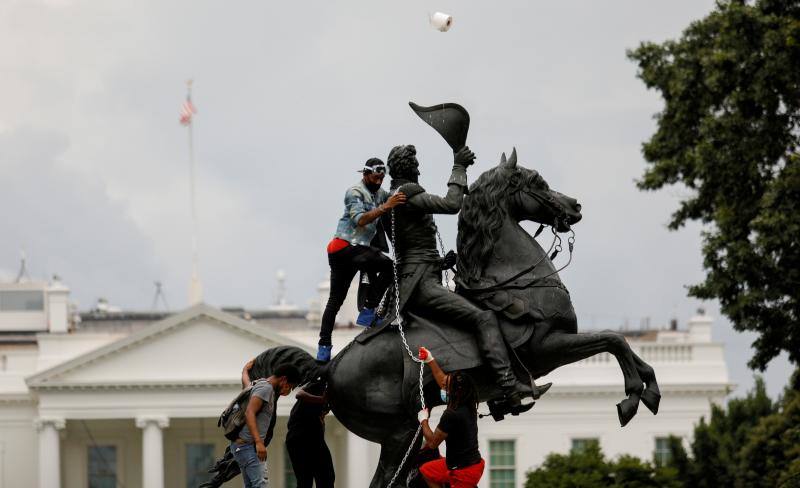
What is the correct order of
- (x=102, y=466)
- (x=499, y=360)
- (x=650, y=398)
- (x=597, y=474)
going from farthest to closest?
(x=102, y=466)
(x=597, y=474)
(x=650, y=398)
(x=499, y=360)

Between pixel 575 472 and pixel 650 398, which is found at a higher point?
pixel 575 472

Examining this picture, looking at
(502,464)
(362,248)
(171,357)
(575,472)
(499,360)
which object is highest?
(171,357)

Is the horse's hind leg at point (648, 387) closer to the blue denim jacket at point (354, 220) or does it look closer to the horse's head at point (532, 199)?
the horse's head at point (532, 199)

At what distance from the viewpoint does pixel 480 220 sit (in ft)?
44.1

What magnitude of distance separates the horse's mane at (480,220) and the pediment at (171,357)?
54.6 meters

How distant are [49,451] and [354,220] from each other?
57.4m

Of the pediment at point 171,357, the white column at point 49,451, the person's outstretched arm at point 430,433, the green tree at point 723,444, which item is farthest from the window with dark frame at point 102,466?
the person's outstretched arm at point 430,433

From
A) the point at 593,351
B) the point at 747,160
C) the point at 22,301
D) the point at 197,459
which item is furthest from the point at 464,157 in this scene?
the point at 22,301

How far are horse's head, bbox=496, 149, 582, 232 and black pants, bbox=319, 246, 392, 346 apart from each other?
101 centimetres

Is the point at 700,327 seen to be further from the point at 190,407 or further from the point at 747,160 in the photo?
the point at 747,160

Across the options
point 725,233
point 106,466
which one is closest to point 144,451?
point 106,466

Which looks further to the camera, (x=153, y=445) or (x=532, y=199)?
(x=153, y=445)

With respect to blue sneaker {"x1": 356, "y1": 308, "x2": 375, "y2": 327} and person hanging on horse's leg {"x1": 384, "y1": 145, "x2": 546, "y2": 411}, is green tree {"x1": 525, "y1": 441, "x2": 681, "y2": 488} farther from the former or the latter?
person hanging on horse's leg {"x1": 384, "y1": 145, "x2": 546, "y2": 411}

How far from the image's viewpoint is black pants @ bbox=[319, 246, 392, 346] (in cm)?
1376
